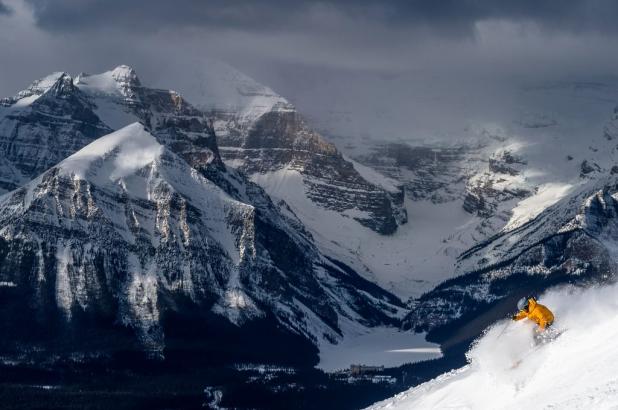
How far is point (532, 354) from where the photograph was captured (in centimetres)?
9762

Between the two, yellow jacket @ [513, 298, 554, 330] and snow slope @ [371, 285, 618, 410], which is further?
yellow jacket @ [513, 298, 554, 330]

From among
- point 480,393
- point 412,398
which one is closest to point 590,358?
point 480,393

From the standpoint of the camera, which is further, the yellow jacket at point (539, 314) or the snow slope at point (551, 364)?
the yellow jacket at point (539, 314)

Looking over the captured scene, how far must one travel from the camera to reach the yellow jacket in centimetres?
9700

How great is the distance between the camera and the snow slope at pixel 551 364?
90062 mm

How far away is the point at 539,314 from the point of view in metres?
97.1

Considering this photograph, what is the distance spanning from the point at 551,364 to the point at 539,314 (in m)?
3.55

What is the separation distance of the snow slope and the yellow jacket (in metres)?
1.09

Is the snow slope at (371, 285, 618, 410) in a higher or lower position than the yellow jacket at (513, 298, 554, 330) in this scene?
lower

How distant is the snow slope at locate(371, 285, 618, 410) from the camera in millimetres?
90062

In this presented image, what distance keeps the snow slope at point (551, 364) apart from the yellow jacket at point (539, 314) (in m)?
1.09

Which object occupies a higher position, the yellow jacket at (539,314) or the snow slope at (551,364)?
the yellow jacket at (539,314)

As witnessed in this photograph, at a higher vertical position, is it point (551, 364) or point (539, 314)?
point (539, 314)

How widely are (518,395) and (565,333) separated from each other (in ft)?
18.9
